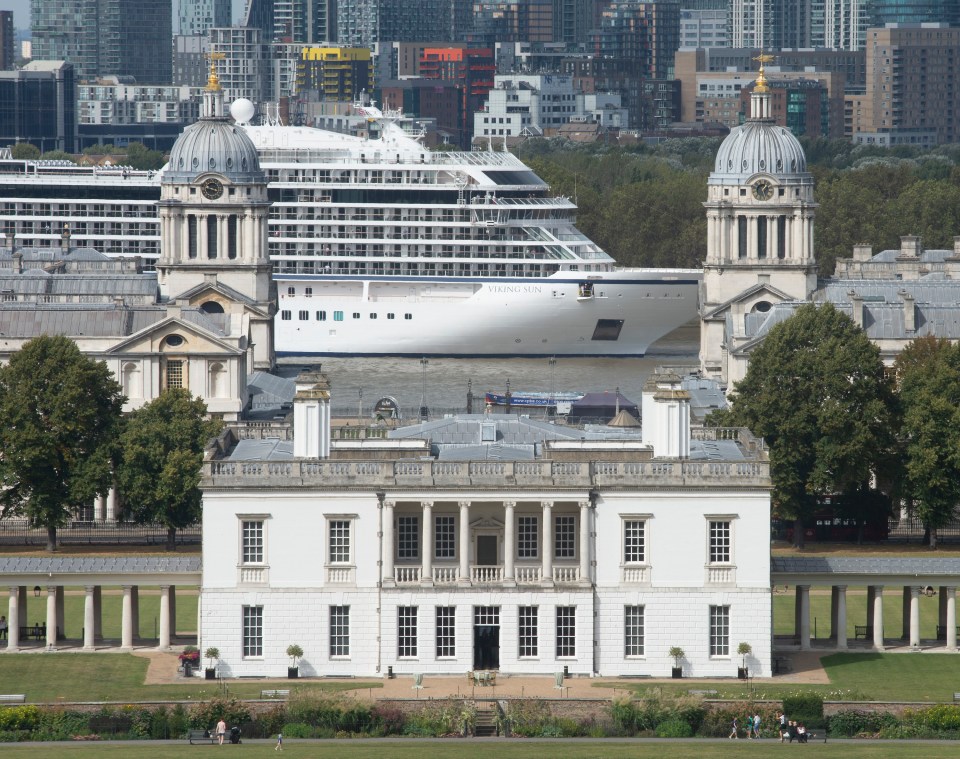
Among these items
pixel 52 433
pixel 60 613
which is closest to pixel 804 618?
pixel 60 613

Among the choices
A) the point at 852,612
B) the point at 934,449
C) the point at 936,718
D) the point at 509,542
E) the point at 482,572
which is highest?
the point at 934,449

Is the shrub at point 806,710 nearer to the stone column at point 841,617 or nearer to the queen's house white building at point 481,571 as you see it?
the queen's house white building at point 481,571

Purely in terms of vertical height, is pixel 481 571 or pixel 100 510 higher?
pixel 481 571

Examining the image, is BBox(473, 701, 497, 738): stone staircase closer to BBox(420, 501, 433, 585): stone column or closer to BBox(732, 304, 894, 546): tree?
BBox(420, 501, 433, 585): stone column

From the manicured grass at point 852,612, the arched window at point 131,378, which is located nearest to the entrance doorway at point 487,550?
the manicured grass at point 852,612

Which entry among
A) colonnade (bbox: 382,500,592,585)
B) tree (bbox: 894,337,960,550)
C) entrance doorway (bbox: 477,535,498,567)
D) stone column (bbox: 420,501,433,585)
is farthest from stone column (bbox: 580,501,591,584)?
tree (bbox: 894,337,960,550)

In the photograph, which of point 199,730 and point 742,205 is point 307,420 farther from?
point 742,205

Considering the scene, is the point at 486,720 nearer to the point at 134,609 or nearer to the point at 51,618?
the point at 134,609
